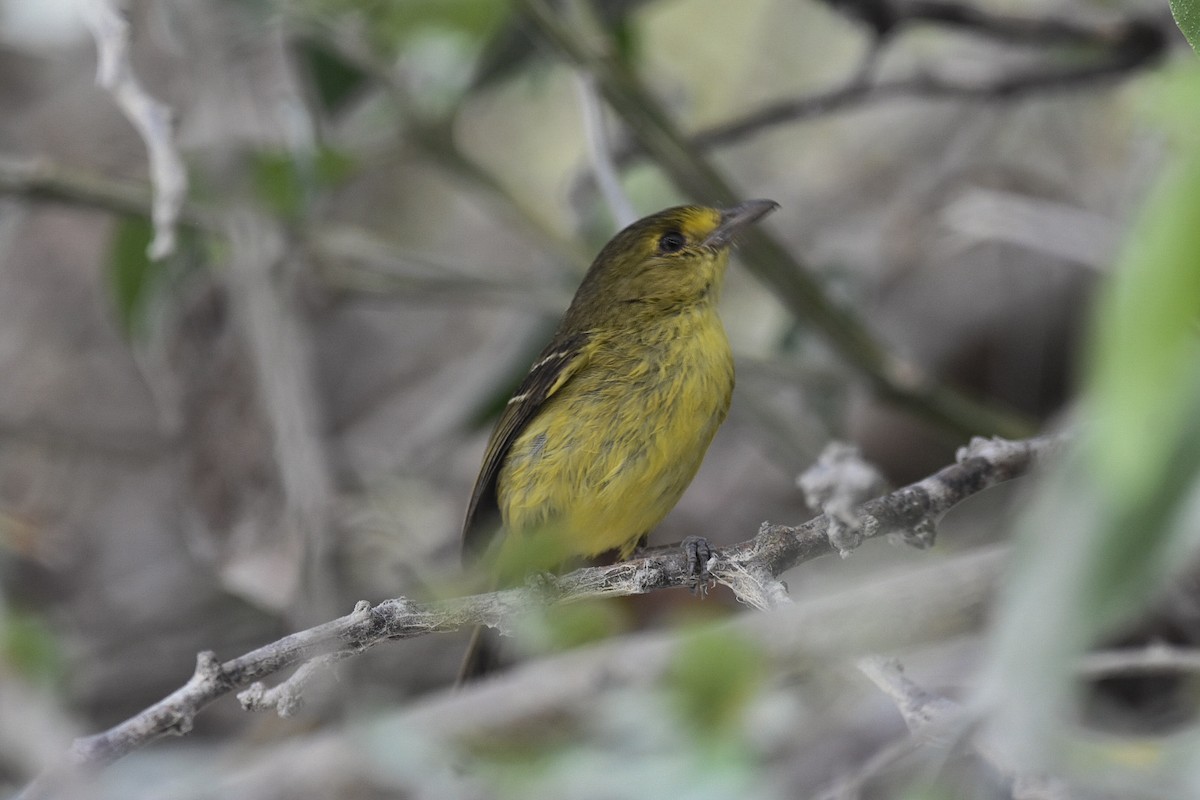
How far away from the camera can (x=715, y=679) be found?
6.08ft

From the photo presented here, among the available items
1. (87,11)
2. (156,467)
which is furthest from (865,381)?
(156,467)

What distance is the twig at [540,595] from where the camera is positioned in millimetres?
1855

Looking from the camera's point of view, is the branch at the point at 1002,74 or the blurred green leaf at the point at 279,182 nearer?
the blurred green leaf at the point at 279,182

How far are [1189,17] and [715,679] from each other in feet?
3.44

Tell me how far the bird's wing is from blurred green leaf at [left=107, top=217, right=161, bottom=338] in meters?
1.52

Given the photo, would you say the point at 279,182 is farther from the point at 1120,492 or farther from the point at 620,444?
the point at 1120,492

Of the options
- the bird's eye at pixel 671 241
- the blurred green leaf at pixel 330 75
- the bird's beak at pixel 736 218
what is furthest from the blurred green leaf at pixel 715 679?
the blurred green leaf at pixel 330 75

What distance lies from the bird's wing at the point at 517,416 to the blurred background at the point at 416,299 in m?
0.29

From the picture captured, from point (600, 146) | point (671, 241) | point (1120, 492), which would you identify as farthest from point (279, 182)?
point (1120, 492)

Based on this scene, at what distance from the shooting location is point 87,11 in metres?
2.80

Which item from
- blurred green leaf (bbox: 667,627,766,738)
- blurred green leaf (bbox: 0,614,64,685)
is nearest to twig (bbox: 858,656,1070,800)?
blurred green leaf (bbox: 667,627,766,738)

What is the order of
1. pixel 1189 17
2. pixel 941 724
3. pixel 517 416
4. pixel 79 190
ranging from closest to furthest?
pixel 1189 17 < pixel 941 724 < pixel 517 416 < pixel 79 190

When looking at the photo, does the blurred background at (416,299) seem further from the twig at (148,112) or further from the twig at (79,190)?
the twig at (148,112)

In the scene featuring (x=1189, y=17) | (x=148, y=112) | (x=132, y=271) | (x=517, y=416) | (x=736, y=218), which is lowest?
(x=1189, y=17)
